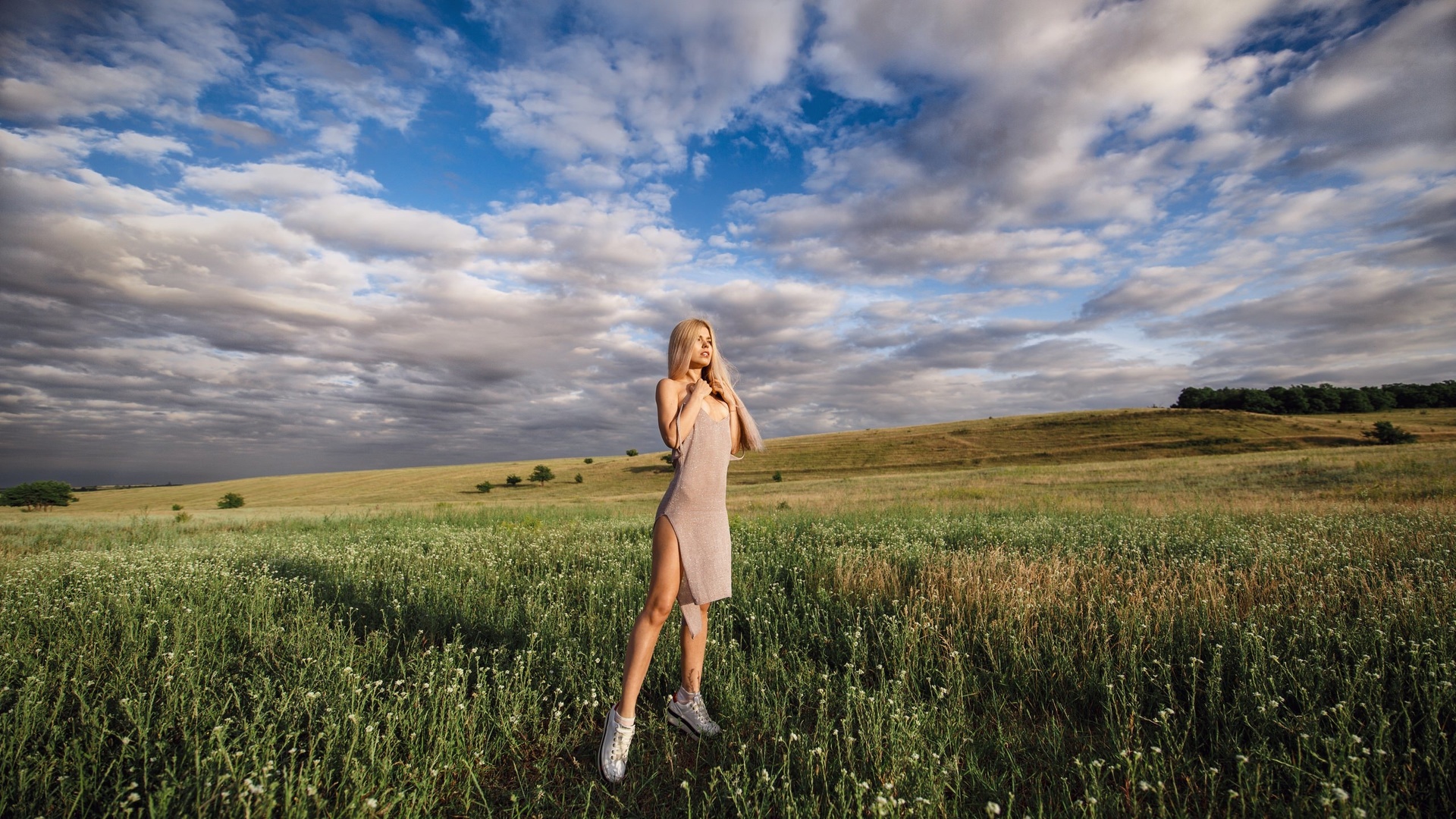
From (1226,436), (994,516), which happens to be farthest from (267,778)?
(1226,436)

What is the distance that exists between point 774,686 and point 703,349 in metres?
2.72

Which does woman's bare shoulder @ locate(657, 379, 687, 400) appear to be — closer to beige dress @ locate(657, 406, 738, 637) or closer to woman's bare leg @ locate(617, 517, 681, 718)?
beige dress @ locate(657, 406, 738, 637)

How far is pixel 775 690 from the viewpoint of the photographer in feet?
14.6

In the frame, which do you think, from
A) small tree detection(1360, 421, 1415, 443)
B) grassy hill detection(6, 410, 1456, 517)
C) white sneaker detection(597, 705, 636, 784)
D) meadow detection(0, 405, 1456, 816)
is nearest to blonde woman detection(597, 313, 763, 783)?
white sneaker detection(597, 705, 636, 784)

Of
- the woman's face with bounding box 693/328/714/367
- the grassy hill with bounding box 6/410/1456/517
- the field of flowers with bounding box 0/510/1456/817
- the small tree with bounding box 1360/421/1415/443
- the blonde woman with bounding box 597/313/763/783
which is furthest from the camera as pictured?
the small tree with bounding box 1360/421/1415/443

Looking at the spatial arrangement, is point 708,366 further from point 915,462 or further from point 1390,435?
point 1390,435

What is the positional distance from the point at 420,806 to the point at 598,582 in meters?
3.74

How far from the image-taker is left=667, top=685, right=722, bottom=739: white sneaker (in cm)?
396

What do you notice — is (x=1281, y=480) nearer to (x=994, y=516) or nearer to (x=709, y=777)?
(x=994, y=516)

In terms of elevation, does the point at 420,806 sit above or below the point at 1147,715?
above

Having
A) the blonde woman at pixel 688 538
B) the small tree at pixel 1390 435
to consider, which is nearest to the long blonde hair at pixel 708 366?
the blonde woman at pixel 688 538

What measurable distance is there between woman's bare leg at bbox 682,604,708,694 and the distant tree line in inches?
3827

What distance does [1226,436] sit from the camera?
60.2 m

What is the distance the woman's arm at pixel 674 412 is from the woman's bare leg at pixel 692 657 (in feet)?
3.93
